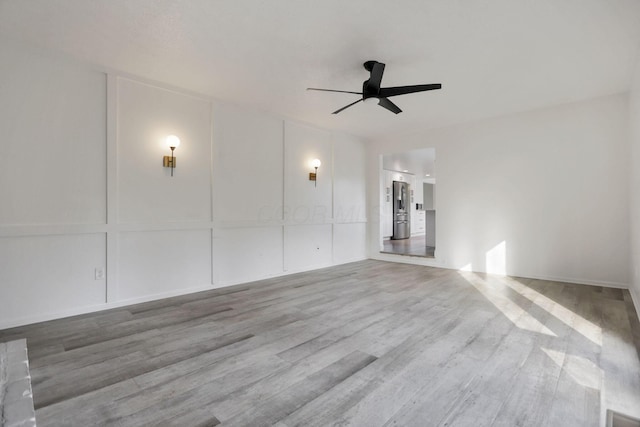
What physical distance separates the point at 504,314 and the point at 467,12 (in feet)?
9.61

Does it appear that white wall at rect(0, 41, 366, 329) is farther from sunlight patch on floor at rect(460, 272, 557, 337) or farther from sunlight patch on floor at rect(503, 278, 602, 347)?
sunlight patch on floor at rect(503, 278, 602, 347)

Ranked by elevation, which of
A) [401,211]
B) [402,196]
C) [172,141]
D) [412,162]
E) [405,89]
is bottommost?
[401,211]

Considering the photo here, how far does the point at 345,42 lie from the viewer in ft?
A: 9.89

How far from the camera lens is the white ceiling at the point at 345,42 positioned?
2549mm

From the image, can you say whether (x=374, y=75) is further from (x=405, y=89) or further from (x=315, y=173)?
(x=315, y=173)

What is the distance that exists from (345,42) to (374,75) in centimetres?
42

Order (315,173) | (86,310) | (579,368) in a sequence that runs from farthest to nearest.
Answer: (315,173) < (86,310) < (579,368)

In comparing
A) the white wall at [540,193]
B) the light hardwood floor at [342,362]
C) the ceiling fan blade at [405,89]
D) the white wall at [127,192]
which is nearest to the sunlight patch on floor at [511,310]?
the light hardwood floor at [342,362]

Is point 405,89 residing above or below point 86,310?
above

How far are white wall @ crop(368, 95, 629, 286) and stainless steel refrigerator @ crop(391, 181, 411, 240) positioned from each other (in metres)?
4.05

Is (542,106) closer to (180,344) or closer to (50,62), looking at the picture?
(180,344)

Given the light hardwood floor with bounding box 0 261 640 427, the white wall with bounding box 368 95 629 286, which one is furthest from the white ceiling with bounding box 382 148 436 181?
the light hardwood floor with bounding box 0 261 640 427

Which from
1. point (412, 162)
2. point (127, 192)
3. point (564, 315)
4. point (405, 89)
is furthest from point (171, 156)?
point (412, 162)

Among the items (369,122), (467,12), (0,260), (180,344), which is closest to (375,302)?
(180,344)
